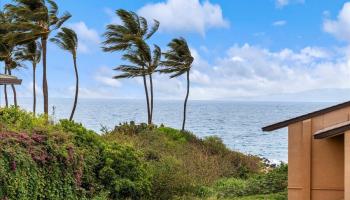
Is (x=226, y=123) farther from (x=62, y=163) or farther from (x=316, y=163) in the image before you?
(x=316, y=163)

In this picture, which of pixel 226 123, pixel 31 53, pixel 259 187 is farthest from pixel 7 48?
pixel 226 123

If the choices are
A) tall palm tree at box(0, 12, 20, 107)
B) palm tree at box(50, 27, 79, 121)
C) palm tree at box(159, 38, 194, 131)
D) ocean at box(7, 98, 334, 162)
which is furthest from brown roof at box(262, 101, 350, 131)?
tall palm tree at box(0, 12, 20, 107)

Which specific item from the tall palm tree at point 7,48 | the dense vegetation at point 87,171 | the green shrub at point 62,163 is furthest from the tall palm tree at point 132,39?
the green shrub at point 62,163

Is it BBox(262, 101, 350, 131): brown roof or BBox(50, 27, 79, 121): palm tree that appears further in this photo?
BBox(50, 27, 79, 121): palm tree

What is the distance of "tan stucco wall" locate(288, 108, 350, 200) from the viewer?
9.61 meters

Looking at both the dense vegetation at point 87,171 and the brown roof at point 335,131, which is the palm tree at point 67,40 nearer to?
the dense vegetation at point 87,171

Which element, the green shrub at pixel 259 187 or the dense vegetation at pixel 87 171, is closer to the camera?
the dense vegetation at pixel 87 171

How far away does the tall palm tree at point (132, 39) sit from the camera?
3005cm

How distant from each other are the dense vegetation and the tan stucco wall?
3815 mm

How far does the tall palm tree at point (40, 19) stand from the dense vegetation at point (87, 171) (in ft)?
38.7

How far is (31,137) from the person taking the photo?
11.3 m

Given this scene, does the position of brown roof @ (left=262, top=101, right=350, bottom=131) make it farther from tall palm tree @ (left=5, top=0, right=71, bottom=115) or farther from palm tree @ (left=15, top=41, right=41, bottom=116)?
palm tree @ (left=15, top=41, right=41, bottom=116)

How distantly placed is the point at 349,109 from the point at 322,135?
1.18 metres

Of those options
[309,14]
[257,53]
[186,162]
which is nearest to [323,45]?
[257,53]
